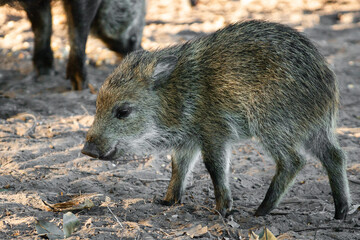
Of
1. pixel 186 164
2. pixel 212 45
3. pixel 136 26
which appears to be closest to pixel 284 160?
pixel 186 164

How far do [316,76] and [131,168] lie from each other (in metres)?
1.82

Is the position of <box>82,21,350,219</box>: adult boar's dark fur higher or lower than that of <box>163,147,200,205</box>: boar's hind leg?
higher

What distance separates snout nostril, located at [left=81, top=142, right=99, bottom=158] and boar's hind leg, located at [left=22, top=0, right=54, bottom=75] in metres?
3.85

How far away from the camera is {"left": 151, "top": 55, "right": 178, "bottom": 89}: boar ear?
3662 mm

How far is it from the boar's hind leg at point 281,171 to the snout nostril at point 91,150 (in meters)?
1.18

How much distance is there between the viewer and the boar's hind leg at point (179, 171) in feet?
12.6

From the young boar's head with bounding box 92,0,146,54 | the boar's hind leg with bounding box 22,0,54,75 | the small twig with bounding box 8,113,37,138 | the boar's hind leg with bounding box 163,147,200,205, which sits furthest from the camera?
the young boar's head with bounding box 92,0,146,54

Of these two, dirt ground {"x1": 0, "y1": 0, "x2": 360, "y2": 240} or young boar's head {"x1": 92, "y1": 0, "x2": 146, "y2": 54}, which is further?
young boar's head {"x1": 92, "y1": 0, "x2": 146, "y2": 54}

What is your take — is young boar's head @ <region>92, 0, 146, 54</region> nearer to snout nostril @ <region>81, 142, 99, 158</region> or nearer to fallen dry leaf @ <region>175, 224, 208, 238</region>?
snout nostril @ <region>81, 142, 99, 158</region>

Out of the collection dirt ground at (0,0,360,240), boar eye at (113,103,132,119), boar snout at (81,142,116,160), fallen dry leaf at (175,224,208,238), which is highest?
boar eye at (113,103,132,119)

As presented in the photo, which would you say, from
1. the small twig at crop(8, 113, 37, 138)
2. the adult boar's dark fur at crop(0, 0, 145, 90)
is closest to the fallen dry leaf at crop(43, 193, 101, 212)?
the small twig at crop(8, 113, 37, 138)

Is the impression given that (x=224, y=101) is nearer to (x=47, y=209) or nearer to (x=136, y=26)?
(x=47, y=209)

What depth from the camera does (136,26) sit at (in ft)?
24.6

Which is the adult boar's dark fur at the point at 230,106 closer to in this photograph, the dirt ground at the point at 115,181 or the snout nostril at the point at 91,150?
the snout nostril at the point at 91,150
